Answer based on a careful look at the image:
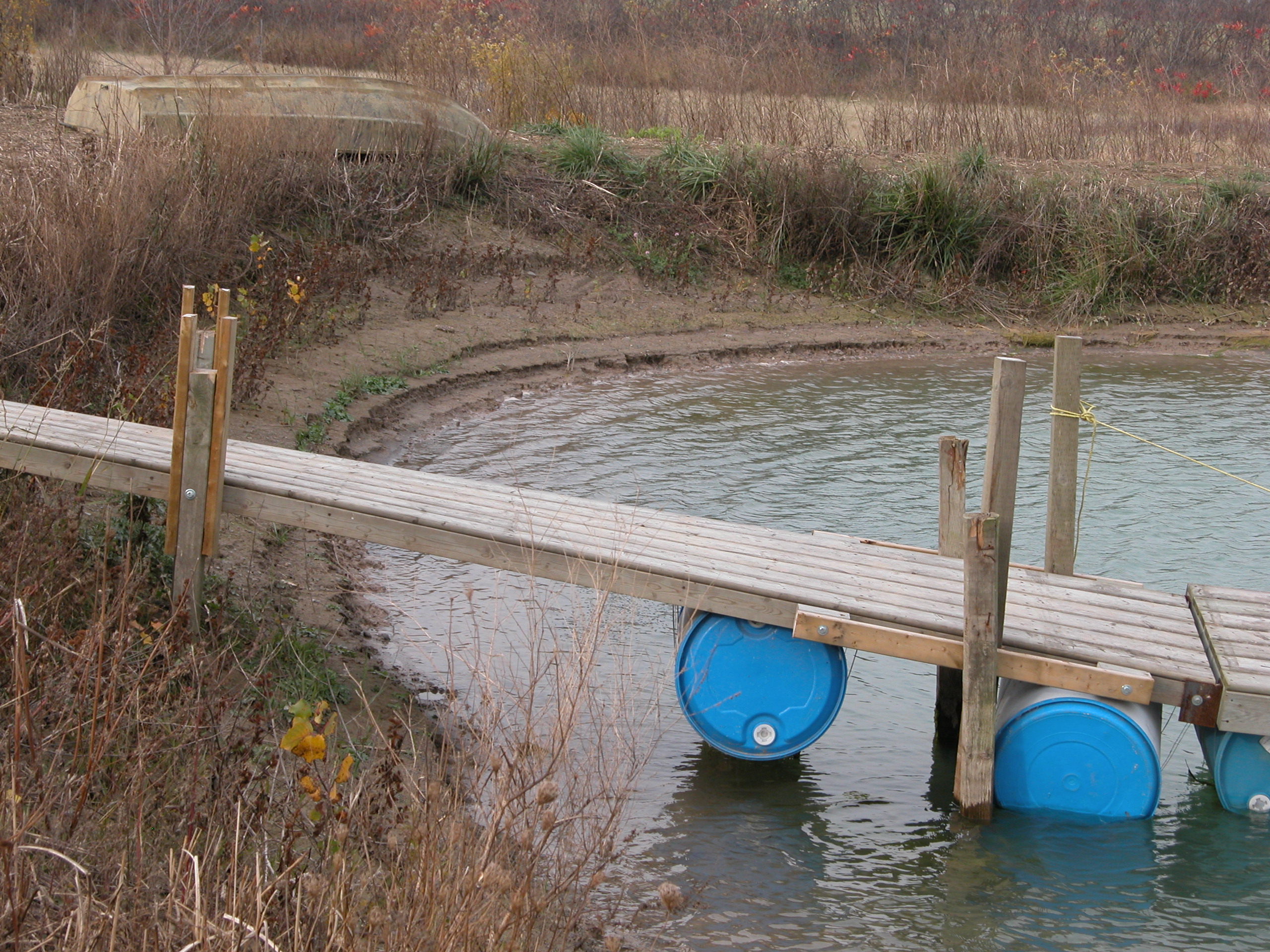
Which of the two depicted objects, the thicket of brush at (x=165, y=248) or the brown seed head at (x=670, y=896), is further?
the thicket of brush at (x=165, y=248)

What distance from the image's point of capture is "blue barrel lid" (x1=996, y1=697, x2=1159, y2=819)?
14.5 feet

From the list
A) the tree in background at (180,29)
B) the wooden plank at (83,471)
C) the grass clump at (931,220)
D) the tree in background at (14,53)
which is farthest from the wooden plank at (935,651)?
the tree in background at (14,53)

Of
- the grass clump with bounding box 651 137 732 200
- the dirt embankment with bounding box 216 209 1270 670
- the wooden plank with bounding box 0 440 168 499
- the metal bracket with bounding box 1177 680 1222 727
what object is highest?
the grass clump with bounding box 651 137 732 200

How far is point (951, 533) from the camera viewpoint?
548 centimetres

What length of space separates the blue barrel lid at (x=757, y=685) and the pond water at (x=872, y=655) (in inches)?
9.3

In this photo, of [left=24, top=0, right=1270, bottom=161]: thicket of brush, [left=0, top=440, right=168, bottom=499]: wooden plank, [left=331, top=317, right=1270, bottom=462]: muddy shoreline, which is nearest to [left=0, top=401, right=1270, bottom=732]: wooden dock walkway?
[left=0, top=440, right=168, bottom=499]: wooden plank

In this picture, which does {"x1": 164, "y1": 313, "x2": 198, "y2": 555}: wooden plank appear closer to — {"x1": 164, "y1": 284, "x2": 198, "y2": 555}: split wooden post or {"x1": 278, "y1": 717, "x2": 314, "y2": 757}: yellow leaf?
{"x1": 164, "y1": 284, "x2": 198, "y2": 555}: split wooden post

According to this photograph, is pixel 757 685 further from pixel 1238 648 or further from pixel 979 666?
pixel 1238 648

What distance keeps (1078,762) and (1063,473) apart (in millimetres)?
1463

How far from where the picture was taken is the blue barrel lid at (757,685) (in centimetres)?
470

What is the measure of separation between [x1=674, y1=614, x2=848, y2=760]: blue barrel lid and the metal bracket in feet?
3.94

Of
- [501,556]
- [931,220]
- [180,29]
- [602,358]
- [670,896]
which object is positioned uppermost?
[180,29]

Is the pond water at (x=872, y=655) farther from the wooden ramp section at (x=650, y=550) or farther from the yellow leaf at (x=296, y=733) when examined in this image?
the yellow leaf at (x=296, y=733)

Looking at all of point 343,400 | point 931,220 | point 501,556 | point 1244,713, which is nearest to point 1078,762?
point 1244,713
